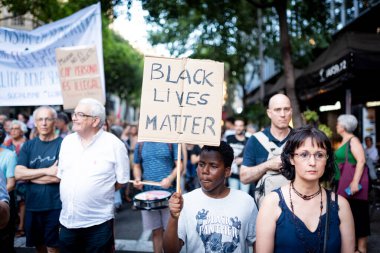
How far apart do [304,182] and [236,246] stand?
0.68m

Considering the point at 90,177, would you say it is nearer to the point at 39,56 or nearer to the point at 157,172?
the point at 157,172

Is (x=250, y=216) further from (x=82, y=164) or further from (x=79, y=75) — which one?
(x=79, y=75)

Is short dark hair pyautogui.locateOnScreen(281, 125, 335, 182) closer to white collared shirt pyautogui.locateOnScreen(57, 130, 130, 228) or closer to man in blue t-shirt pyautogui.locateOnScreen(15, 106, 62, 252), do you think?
white collared shirt pyautogui.locateOnScreen(57, 130, 130, 228)

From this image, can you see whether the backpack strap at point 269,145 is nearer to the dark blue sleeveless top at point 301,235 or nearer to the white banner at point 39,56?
the dark blue sleeveless top at point 301,235

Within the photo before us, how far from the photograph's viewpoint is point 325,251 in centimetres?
229

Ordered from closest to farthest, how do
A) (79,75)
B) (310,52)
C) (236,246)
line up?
1. (236,246)
2. (79,75)
3. (310,52)

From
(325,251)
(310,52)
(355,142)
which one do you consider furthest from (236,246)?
(310,52)

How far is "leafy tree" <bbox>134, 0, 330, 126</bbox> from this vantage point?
31.7 ft

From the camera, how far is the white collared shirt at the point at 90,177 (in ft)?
12.1

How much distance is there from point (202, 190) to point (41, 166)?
2.30 meters

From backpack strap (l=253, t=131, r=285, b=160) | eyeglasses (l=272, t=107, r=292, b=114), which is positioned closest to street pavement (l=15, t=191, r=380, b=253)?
backpack strap (l=253, t=131, r=285, b=160)

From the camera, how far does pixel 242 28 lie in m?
18.2

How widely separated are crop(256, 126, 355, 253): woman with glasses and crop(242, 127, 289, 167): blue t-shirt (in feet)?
3.78

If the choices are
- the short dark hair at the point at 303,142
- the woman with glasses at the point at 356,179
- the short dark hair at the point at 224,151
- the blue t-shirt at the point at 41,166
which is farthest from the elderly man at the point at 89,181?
the woman with glasses at the point at 356,179
